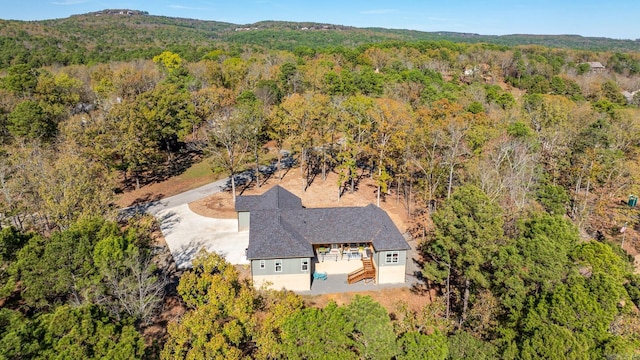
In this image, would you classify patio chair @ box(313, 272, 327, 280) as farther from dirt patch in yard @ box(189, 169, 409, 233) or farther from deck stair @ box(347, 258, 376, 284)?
dirt patch in yard @ box(189, 169, 409, 233)

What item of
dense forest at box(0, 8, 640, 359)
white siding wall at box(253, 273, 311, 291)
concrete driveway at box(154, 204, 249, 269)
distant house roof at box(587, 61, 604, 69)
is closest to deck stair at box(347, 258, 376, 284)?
white siding wall at box(253, 273, 311, 291)

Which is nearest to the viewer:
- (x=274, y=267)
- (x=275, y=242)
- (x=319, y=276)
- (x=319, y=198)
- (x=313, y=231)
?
(x=274, y=267)

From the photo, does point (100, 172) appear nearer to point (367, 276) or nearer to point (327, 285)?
point (327, 285)

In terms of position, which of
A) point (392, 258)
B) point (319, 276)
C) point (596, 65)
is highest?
point (596, 65)

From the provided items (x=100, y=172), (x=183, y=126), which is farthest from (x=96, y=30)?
(x=100, y=172)

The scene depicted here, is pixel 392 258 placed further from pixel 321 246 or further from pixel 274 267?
pixel 274 267

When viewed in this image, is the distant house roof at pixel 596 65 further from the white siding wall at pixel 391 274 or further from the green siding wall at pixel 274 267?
the green siding wall at pixel 274 267

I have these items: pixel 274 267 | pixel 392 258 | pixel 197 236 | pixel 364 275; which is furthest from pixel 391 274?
pixel 197 236

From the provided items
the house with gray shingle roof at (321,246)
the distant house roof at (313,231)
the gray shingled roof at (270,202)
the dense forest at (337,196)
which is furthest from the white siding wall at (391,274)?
the gray shingled roof at (270,202)
